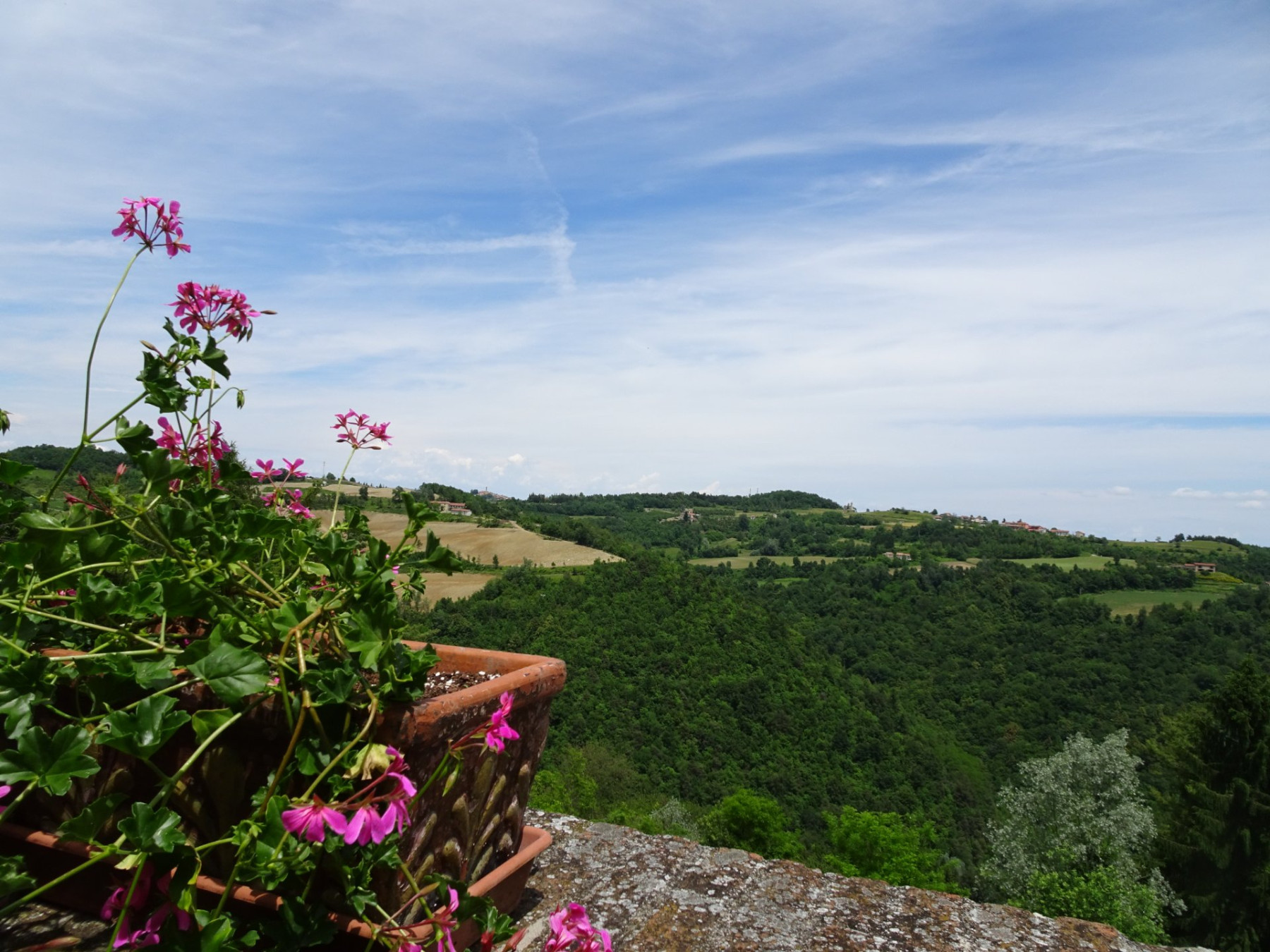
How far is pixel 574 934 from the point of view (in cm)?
104

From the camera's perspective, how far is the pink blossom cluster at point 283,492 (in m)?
1.75

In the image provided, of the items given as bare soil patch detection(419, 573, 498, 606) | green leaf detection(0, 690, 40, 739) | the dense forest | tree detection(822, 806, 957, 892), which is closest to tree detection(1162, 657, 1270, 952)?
the dense forest

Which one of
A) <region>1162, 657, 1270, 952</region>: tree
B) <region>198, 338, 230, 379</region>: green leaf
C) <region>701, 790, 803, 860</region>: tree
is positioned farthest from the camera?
<region>701, 790, 803, 860</region>: tree

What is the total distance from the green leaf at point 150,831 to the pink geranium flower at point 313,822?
0.13 meters

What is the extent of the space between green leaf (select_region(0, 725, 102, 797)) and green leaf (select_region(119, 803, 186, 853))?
73mm

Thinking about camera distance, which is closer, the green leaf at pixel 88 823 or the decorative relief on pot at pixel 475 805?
the green leaf at pixel 88 823

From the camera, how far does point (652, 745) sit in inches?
1813

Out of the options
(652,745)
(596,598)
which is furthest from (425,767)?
(596,598)

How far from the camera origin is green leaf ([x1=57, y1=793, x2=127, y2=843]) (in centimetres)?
86

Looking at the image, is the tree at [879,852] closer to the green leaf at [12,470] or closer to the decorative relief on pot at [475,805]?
the decorative relief on pot at [475,805]

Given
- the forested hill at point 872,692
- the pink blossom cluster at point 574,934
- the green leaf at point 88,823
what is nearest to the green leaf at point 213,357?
the green leaf at point 88,823

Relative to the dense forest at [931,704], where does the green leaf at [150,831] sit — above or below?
above

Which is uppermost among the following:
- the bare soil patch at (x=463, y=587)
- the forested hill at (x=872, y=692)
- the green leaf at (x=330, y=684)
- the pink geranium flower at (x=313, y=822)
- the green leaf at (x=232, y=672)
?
the green leaf at (x=232, y=672)

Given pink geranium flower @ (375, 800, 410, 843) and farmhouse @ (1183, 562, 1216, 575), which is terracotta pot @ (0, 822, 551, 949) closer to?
pink geranium flower @ (375, 800, 410, 843)
